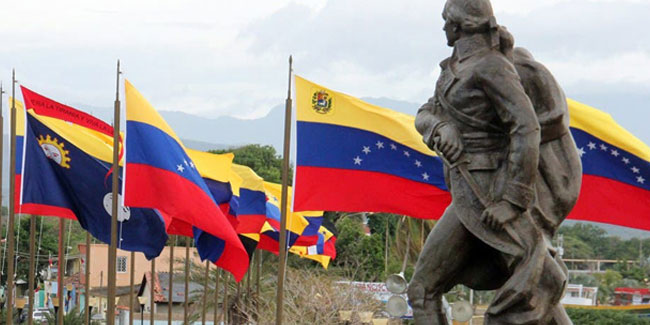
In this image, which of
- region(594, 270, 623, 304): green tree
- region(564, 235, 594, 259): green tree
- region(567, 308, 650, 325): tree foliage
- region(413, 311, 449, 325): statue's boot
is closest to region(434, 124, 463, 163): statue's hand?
region(413, 311, 449, 325): statue's boot

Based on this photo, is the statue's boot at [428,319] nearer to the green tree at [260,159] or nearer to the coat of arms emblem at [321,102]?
the coat of arms emblem at [321,102]

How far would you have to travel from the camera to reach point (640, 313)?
7281 cm

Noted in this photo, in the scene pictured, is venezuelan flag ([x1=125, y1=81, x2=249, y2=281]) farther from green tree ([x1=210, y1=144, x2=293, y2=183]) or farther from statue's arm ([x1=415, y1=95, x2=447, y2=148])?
green tree ([x1=210, y1=144, x2=293, y2=183])

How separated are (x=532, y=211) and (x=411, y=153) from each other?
10.5 m

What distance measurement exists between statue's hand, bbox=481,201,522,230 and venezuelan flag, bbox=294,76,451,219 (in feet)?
33.1

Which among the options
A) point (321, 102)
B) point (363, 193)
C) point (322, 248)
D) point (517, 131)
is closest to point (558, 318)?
point (517, 131)

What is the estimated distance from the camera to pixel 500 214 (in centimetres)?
948

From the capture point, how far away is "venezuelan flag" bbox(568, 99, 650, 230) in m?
17.8

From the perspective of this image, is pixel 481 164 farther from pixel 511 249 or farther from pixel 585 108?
pixel 585 108

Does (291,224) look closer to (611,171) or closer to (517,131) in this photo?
(611,171)

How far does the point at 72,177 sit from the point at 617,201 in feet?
33.1

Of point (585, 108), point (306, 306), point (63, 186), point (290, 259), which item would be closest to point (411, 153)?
point (585, 108)

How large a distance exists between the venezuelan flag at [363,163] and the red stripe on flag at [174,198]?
1.92 metres

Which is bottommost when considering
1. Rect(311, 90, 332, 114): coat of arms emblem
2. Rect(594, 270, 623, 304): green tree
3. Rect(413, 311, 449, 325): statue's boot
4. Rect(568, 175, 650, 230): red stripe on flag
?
Rect(594, 270, 623, 304): green tree
